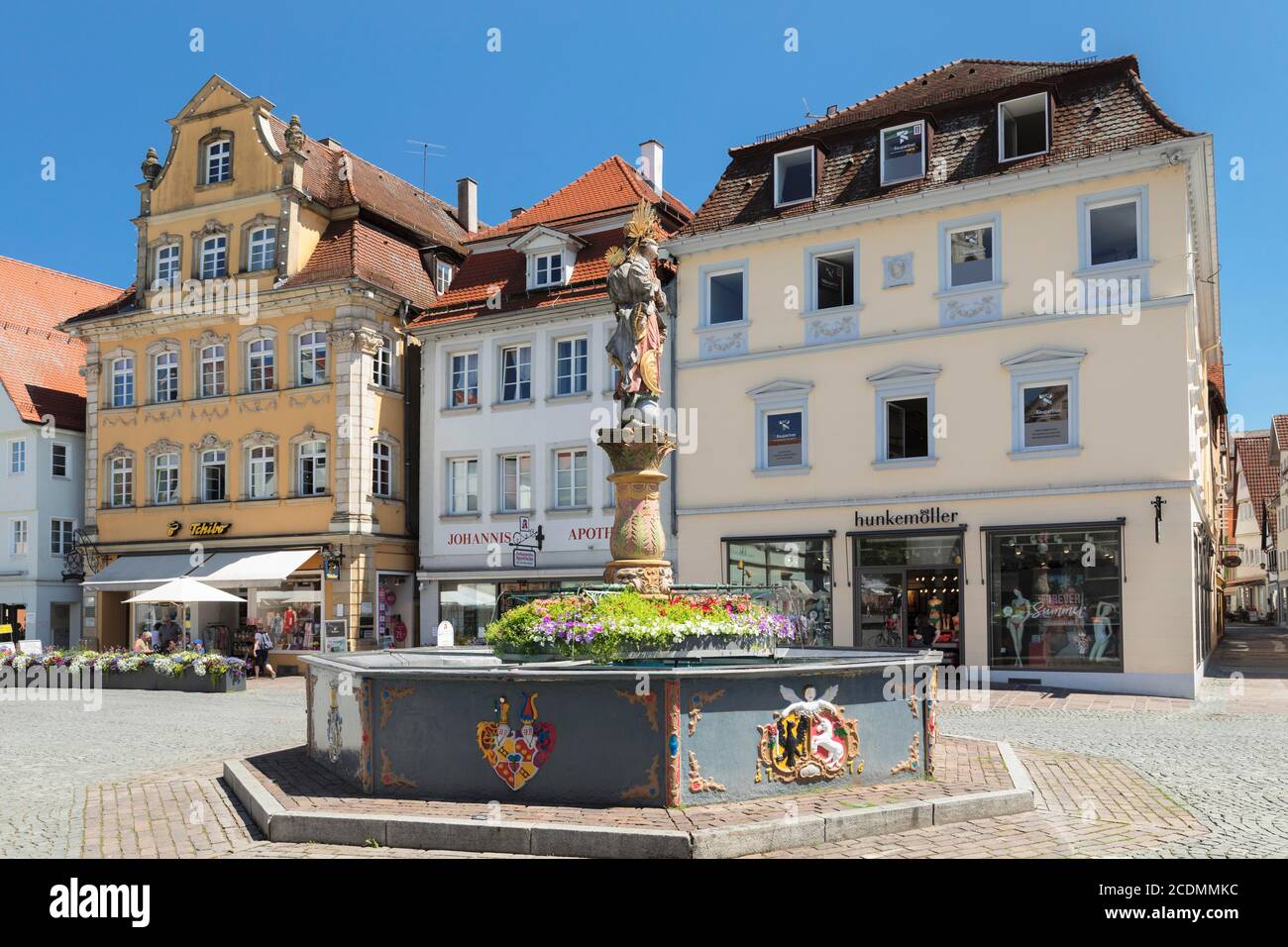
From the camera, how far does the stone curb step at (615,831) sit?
24.3 feet

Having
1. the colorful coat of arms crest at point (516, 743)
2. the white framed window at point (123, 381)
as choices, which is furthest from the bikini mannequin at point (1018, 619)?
the white framed window at point (123, 381)

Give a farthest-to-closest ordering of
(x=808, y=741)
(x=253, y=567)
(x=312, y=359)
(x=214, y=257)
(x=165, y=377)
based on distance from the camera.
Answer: (x=165, y=377), (x=214, y=257), (x=312, y=359), (x=253, y=567), (x=808, y=741)

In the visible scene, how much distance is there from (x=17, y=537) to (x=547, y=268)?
19548mm

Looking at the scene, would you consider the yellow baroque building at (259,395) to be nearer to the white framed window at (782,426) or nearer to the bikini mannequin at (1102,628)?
the white framed window at (782,426)

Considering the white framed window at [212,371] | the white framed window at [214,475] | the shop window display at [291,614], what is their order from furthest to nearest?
the white framed window at [212,371]
the white framed window at [214,475]
the shop window display at [291,614]

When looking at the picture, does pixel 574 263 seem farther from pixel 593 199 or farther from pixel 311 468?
pixel 311 468

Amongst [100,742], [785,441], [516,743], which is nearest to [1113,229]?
[785,441]

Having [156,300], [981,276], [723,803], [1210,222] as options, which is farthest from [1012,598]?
[156,300]

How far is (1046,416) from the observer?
22500mm

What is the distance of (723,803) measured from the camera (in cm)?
830

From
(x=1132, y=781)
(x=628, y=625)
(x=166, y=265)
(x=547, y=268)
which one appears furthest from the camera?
(x=166, y=265)

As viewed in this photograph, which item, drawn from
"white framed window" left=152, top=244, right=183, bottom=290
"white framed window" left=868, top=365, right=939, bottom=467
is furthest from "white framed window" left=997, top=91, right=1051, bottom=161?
"white framed window" left=152, top=244, right=183, bottom=290

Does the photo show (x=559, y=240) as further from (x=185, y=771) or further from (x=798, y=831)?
(x=798, y=831)

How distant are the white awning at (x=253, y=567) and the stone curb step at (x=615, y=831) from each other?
2239 cm
